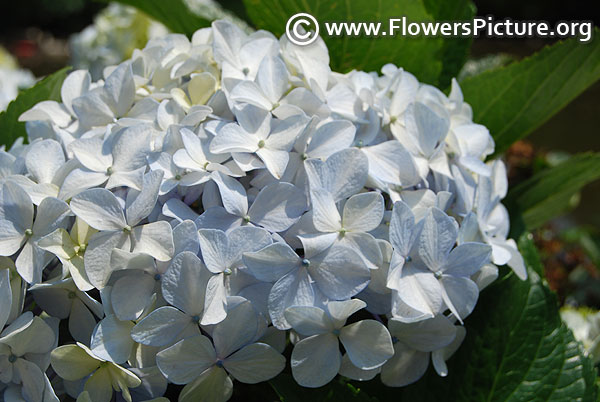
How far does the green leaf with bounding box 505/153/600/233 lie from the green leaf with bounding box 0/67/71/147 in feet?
1.15

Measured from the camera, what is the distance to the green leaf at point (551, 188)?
496 millimetres

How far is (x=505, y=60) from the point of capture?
696mm

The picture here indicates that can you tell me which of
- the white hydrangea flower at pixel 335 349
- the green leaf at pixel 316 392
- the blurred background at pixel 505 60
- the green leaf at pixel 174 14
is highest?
the green leaf at pixel 174 14

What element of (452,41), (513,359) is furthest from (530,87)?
(513,359)

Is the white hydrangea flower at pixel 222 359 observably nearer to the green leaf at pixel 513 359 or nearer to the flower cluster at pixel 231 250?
the flower cluster at pixel 231 250

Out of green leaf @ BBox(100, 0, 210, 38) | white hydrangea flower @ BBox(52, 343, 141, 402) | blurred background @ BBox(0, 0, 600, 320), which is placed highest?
green leaf @ BBox(100, 0, 210, 38)

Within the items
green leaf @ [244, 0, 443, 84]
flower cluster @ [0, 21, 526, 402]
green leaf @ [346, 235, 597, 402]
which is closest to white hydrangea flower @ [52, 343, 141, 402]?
flower cluster @ [0, 21, 526, 402]

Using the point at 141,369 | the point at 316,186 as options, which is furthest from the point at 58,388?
the point at 316,186

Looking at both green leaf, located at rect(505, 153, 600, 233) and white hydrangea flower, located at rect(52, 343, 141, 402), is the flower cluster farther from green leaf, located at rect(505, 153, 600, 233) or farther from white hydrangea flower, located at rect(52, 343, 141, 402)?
green leaf, located at rect(505, 153, 600, 233)

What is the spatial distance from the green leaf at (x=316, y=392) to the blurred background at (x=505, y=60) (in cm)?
38

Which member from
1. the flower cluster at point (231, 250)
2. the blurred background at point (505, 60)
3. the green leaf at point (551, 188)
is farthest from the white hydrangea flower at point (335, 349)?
the blurred background at point (505, 60)

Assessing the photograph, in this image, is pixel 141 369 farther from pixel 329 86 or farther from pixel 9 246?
pixel 329 86

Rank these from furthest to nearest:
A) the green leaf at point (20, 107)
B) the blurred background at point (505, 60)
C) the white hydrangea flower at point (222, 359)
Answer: the blurred background at point (505, 60) < the green leaf at point (20, 107) < the white hydrangea flower at point (222, 359)

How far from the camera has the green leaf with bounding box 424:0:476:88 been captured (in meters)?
0.53
